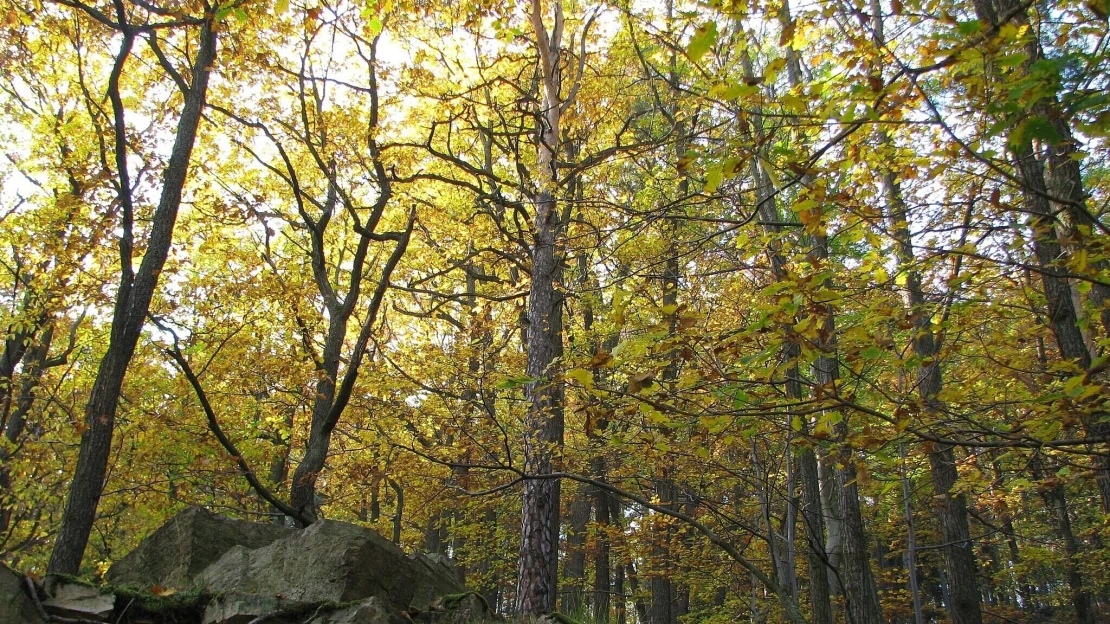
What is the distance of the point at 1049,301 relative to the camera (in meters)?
5.01

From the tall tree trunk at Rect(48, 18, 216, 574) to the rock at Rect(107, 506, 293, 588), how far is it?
6.01 feet

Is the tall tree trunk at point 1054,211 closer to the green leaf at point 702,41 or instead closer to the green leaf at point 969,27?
the green leaf at point 969,27

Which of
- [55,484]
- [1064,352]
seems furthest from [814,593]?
[55,484]

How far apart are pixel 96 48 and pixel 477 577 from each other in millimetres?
12935

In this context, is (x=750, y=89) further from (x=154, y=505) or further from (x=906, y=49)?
(x=154, y=505)

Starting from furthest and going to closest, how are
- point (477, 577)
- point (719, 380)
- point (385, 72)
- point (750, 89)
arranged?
point (477, 577) → point (385, 72) → point (719, 380) → point (750, 89)

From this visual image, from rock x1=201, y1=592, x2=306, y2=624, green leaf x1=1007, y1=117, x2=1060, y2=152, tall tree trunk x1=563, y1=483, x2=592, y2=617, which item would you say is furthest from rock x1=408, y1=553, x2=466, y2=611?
tall tree trunk x1=563, y1=483, x2=592, y2=617

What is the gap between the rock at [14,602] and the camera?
2.70 metres

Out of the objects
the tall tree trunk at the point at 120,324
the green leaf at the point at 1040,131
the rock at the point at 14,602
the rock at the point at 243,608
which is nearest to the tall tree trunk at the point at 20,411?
the tall tree trunk at the point at 120,324

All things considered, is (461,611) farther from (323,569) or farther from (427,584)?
(323,569)

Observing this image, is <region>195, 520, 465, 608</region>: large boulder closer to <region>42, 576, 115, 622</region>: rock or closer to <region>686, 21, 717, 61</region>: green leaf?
<region>42, 576, 115, 622</region>: rock

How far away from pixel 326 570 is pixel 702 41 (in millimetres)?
3191

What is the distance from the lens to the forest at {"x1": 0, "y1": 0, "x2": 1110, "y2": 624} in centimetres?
414

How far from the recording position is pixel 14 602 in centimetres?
276
